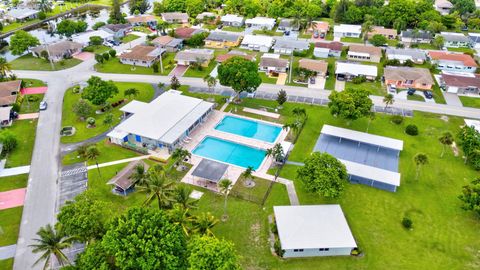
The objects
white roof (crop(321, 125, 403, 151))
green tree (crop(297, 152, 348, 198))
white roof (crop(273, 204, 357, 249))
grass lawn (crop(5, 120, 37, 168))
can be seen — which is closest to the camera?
white roof (crop(273, 204, 357, 249))

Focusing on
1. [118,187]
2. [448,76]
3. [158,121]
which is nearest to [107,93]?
[158,121]

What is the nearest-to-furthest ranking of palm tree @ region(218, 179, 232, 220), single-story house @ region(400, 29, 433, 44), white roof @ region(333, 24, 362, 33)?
1. palm tree @ region(218, 179, 232, 220)
2. single-story house @ region(400, 29, 433, 44)
3. white roof @ region(333, 24, 362, 33)

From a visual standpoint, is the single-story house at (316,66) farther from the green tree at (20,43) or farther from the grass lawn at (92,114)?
the green tree at (20,43)

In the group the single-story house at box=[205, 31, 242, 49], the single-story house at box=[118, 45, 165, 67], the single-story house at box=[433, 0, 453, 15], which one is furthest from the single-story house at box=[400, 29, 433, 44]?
the single-story house at box=[118, 45, 165, 67]

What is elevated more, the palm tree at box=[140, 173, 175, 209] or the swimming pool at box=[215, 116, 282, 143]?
the palm tree at box=[140, 173, 175, 209]

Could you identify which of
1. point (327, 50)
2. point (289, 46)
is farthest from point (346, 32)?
point (289, 46)

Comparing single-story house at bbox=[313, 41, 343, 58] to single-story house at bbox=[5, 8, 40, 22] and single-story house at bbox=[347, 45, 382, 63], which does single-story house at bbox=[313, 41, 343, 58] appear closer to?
single-story house at bbox=[347, 45, 382, 63]
